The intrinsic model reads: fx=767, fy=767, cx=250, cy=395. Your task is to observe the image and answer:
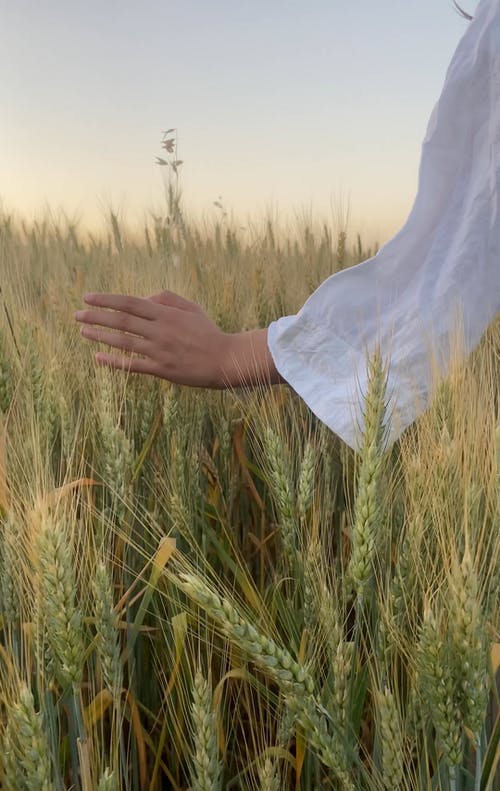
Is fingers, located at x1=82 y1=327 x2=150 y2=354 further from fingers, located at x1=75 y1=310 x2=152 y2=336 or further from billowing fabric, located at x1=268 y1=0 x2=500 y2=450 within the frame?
billowing fabric, located at x1=268 y1=0 x2=500 y2=450

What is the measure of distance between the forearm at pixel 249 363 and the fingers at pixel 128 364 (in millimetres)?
105

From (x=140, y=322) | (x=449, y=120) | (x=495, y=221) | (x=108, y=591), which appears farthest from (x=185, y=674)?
(x=449, y=120)

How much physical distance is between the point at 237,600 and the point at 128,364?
1.27 ft

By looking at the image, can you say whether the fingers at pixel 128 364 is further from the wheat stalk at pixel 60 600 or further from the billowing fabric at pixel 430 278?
the wheat stalk at pixel 60 600

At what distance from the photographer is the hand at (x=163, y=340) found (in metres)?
1.12

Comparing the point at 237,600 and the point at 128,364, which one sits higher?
the point at 128,364

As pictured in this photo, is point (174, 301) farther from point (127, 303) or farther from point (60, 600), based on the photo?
point (60, 600)

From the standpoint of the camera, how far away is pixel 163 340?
3.72 feet

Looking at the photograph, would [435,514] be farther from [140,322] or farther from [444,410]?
[140,322]

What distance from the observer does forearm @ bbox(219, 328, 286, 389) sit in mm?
1126

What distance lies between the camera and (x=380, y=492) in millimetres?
685

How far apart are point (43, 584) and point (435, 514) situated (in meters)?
0.32

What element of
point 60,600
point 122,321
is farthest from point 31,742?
point 122,321

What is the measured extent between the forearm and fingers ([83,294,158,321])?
0.42 ft
